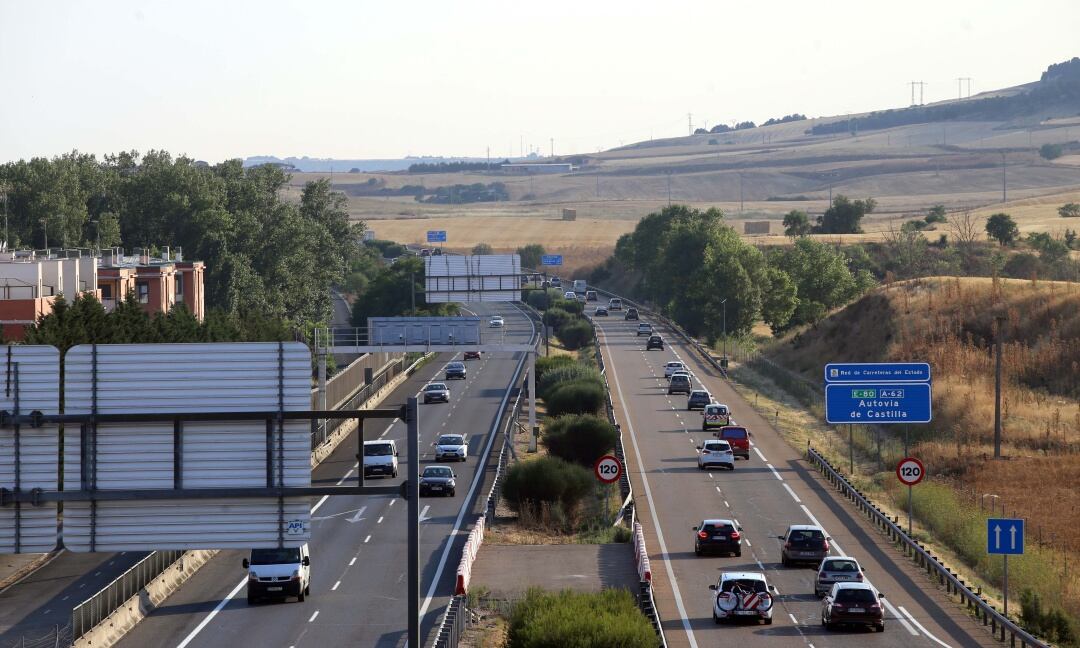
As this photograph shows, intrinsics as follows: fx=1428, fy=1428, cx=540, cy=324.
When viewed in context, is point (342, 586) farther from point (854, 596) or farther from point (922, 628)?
point (922, 628)

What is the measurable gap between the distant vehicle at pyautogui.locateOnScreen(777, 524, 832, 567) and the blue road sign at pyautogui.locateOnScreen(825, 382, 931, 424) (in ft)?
35.9

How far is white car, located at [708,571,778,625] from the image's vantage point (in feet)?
98.9

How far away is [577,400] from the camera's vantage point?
70.7 m

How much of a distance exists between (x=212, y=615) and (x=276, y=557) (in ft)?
7.30

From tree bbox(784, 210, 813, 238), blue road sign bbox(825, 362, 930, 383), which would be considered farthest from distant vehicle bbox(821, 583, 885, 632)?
tree bbox(784, 210, 813, 238)

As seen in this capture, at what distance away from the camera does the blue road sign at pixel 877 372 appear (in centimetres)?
4803

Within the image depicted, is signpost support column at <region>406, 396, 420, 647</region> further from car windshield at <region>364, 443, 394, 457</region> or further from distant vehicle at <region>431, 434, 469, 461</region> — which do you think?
distant vehicle at <region>431, 434, 469, 461</region>

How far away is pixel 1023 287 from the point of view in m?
91.4

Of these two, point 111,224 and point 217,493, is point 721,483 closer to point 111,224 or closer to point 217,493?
point 217,493

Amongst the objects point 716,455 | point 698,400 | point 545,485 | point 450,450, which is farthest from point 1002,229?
point 545,485

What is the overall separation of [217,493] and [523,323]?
Result: 115 meters

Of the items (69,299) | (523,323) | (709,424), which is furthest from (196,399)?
(523,323)

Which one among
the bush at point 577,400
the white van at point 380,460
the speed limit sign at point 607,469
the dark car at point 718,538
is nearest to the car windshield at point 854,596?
the dark car at point 718,538

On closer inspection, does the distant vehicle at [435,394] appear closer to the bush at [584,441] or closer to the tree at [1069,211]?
the bush at [584,441]
